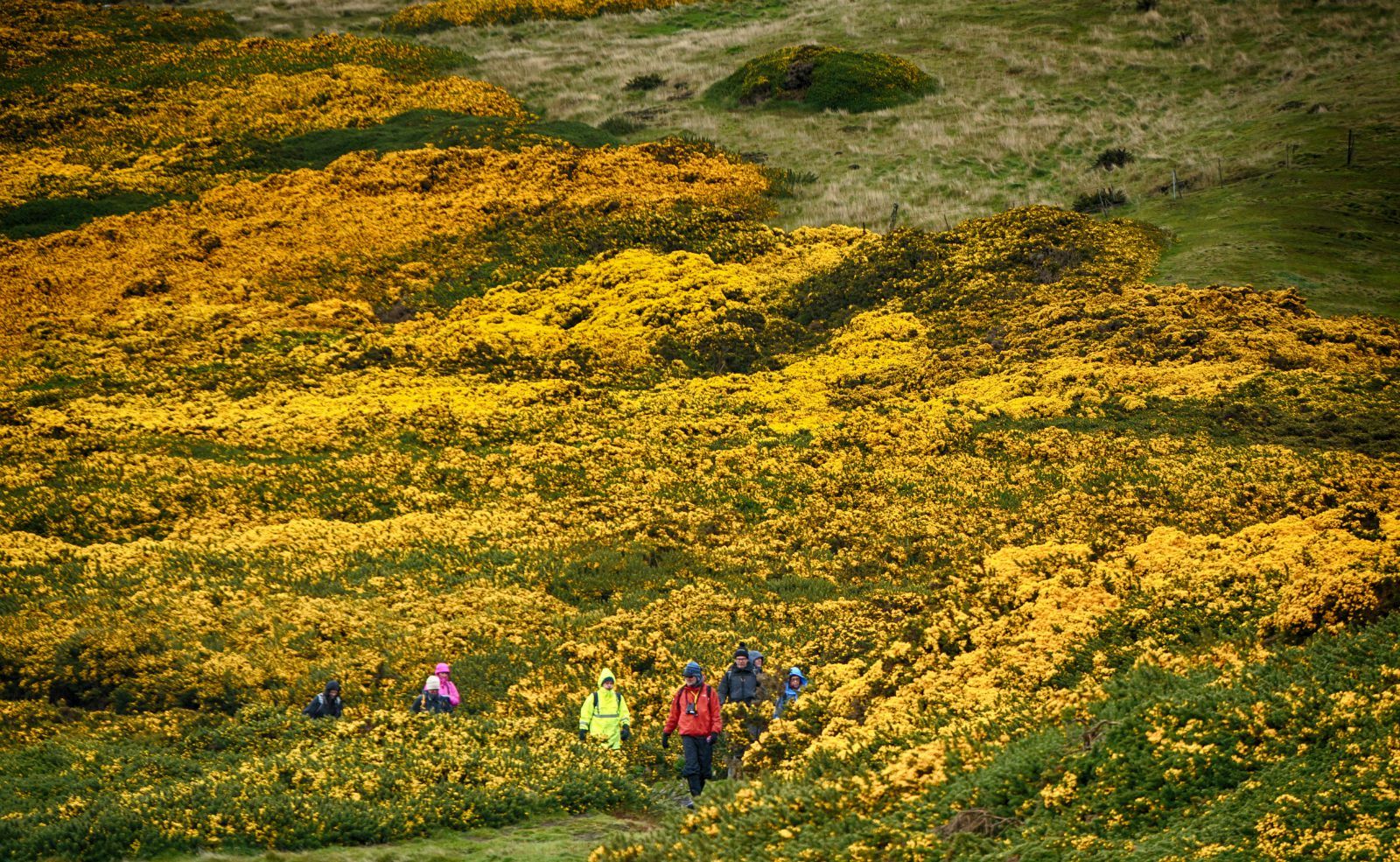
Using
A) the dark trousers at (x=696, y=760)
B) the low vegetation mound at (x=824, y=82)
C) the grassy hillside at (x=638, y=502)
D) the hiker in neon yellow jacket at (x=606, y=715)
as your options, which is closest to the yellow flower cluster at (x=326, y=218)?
the grassy hillside at (x=638, y=502)

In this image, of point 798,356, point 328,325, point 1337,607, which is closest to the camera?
point 1337,607

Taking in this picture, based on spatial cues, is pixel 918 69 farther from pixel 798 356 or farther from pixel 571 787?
pixel 571 787

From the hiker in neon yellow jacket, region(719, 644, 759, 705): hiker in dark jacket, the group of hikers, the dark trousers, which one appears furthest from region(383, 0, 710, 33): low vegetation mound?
the dark trousers

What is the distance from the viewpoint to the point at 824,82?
68188 millimetres

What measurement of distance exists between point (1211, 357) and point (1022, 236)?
1220cm

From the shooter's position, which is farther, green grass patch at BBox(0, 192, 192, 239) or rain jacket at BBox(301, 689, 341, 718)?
green grass patch at BBox(0, 192, 192, 239)

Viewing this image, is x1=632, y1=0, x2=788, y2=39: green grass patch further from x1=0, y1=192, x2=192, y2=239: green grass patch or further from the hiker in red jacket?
the hiker in red jacket

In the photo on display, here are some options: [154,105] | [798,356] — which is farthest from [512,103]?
[798,356]

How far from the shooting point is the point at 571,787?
59.4 ft

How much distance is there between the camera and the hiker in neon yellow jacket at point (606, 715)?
19891mm

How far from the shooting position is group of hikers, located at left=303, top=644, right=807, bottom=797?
17891 mm

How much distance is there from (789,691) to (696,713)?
3541 millimetres

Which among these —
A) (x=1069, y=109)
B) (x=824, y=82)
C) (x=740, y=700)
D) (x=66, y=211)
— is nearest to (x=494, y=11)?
(x=824, y=82)

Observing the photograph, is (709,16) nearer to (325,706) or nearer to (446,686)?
(446,686)
